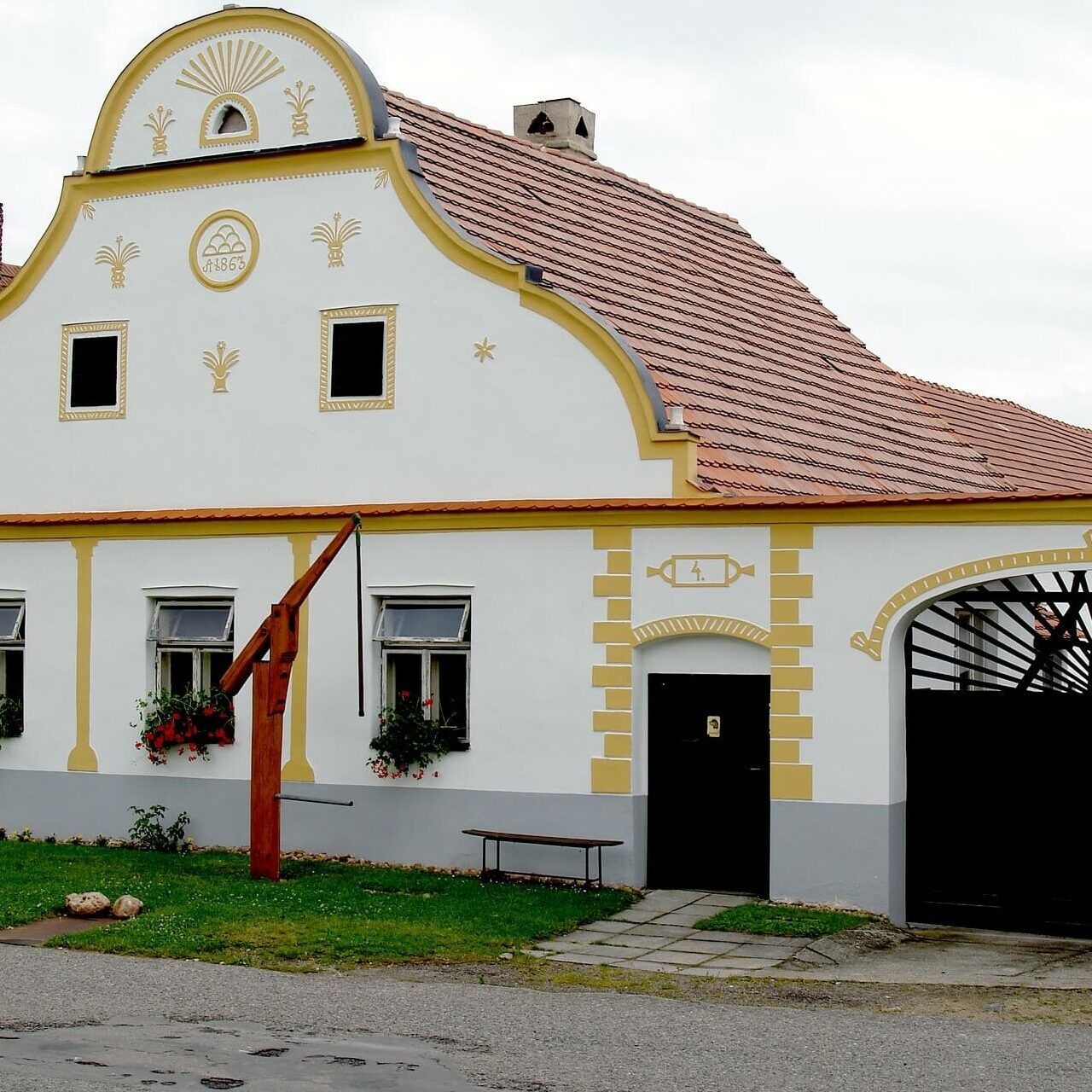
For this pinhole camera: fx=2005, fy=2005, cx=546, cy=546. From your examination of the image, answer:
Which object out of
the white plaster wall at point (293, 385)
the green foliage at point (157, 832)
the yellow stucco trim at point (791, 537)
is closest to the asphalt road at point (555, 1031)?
the yellow stucco trim at point (791, 537)

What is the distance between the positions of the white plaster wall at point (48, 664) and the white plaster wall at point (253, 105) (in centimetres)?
408

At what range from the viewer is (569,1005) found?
12.1 meters

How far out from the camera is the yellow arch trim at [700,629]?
54.0ft

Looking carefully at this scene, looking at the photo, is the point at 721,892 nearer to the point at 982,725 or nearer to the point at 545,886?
the point at 545,886

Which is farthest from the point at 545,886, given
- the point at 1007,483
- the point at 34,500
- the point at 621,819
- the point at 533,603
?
the point at 1007,483

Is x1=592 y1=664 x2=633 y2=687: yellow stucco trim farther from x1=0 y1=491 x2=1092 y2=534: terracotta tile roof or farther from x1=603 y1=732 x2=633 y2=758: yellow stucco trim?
x1=0 y1=491 x2=1092 y2=534: terracotta tile roof

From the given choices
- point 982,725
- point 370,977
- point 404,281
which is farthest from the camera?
point 404,281

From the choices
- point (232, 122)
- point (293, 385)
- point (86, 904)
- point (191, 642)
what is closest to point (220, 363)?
point (293, 385)

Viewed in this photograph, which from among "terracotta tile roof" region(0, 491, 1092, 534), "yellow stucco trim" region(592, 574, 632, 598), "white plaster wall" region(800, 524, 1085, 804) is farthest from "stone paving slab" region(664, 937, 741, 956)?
"terracotta tile roof" region(0, 491, 1092, 534)

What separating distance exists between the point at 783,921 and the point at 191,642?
6.70 m

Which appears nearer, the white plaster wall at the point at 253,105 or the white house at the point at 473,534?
the white house at the point at 473,534

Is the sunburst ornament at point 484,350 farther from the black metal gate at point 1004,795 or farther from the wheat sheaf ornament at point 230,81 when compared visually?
the black metal gate at point 1004,795

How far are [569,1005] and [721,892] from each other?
4882 millimetres

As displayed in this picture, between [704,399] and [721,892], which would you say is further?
[704,399]
